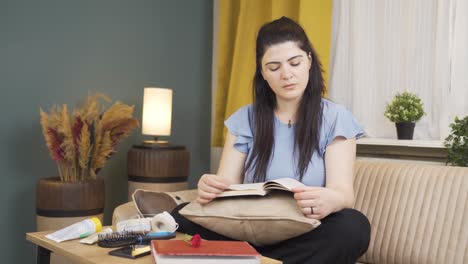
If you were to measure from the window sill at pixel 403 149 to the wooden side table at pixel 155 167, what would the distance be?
2.92 feet

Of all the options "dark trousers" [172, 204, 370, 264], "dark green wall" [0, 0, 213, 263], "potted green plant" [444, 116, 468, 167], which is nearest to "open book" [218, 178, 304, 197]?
"dark trousers" [172, 204, 370, 264]

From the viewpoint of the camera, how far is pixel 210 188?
4.67 ft

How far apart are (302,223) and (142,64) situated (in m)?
1.88

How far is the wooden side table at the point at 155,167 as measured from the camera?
8.07 ft

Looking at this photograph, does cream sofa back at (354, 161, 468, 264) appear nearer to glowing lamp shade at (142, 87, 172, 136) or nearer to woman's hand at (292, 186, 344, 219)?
woman's hand at (292, 186, 344, 219)

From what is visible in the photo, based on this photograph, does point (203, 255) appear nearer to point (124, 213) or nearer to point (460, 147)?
point (124, 213)

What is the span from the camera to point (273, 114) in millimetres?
1745

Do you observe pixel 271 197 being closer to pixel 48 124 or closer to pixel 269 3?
pixel 48 124

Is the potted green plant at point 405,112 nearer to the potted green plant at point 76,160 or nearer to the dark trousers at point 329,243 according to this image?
the dark trousers at point 329,243

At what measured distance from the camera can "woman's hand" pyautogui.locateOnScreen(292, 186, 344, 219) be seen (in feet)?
4.23

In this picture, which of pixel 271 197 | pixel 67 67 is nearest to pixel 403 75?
pixel 271 197

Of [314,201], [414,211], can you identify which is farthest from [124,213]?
[414,211]

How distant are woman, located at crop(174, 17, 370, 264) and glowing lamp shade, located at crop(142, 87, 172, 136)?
81 cm

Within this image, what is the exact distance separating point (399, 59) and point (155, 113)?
3.88 ft
